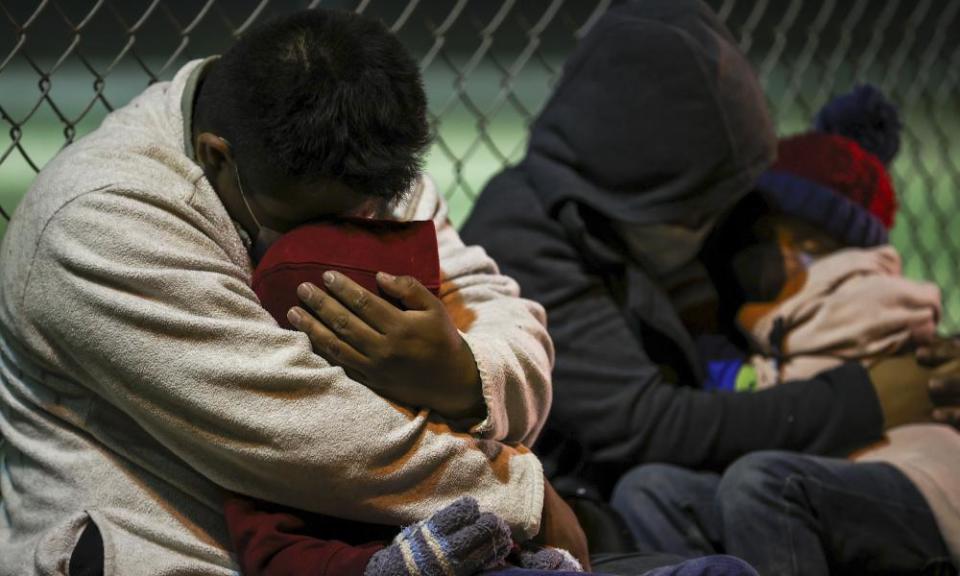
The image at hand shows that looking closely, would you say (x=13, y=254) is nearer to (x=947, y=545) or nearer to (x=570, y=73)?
(x=570, y=73)

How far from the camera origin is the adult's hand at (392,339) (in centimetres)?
147

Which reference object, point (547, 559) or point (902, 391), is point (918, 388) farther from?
point (547, 559)

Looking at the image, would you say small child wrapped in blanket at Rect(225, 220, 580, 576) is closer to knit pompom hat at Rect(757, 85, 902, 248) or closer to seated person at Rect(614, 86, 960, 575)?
seated person at Rect(614, 86, 960, 575)

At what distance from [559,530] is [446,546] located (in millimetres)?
294

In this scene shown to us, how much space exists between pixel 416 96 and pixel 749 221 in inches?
43.7

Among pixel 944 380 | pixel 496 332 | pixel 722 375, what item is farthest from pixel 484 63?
pixel 496 332

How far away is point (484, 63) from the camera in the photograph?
652cm

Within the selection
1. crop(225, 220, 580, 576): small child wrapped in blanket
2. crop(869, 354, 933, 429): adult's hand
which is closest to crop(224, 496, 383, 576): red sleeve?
crop(225, 220, 580, 576): small child wrapped in blanket

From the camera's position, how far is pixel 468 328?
1726mm

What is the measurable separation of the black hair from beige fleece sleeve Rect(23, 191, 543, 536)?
0.15 m

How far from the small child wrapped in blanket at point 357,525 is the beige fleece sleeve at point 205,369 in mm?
37

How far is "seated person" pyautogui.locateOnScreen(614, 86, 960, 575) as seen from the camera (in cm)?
192

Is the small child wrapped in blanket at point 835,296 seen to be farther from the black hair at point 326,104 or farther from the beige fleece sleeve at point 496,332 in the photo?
the black hair at point 326,104

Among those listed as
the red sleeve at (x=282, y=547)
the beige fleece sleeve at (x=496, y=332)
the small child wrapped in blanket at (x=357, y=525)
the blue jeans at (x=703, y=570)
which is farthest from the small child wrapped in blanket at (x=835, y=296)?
the red sleeve at (x=282, y=547)
